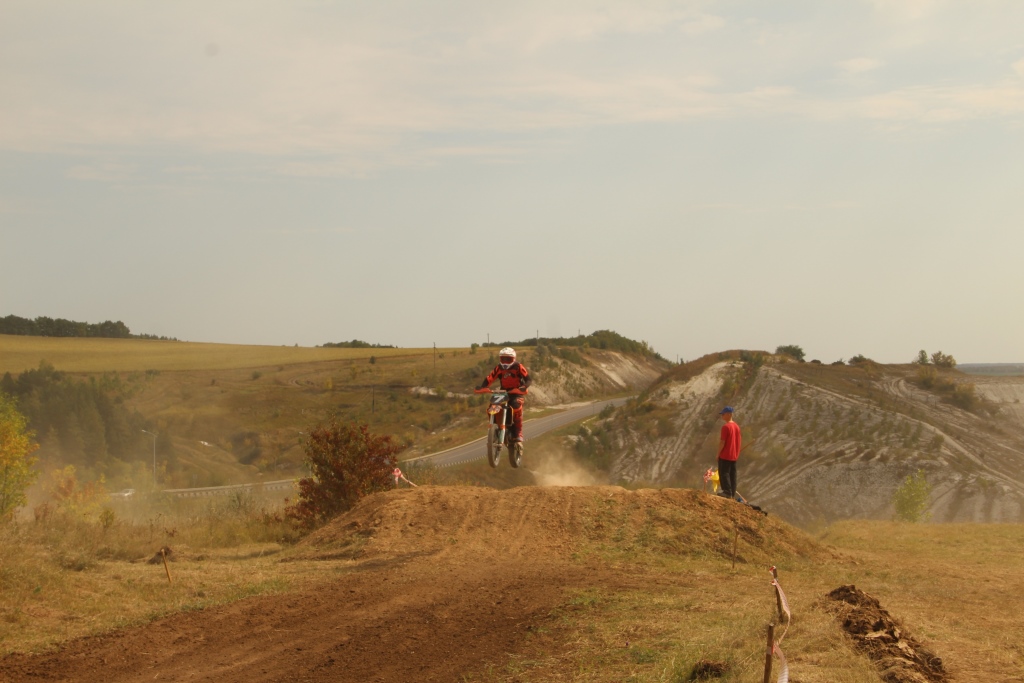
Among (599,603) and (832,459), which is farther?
(832,459)

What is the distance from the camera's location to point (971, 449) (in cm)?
4859

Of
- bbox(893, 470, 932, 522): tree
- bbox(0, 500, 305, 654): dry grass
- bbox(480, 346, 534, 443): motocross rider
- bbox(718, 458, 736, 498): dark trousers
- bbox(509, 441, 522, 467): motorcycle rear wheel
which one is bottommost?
bbox(893, 470, 932, 522): tree

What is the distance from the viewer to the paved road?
49.9m

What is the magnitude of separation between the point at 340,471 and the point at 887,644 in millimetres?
18806

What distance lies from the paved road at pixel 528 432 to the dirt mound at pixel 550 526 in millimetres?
20837

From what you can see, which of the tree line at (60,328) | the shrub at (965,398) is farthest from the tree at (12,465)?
the tree line at (60,328)

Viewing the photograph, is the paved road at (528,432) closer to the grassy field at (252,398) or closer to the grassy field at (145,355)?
the grassy field at (252,398)

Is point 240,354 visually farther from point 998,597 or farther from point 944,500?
point 998,597

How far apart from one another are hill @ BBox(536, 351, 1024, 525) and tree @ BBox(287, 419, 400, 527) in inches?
934

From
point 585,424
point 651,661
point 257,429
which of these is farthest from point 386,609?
point 257,429

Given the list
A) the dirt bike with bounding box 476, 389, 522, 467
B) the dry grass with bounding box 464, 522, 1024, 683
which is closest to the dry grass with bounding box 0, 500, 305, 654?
the dirt bike with bounding box 476, 389, 522, 467

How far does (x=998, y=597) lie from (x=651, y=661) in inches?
344

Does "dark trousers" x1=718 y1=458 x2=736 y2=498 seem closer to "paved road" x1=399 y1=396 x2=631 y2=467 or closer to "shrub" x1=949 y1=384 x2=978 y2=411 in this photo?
"paved road" x1=399 y1=396 x2=631 y2=467

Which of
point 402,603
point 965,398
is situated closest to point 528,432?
point 965,398
